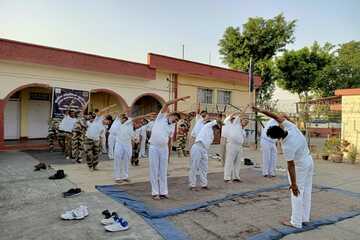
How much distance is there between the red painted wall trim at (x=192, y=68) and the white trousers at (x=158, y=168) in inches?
420

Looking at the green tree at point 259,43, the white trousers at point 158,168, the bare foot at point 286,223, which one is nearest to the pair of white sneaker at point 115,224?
the white trousers at point 158,168

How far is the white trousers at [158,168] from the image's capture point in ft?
20.2

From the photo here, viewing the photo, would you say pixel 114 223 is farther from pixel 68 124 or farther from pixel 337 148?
pixel 337 148

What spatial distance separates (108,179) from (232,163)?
3.19 m

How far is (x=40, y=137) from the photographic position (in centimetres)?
1549

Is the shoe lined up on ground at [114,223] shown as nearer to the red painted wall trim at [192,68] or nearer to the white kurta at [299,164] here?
the white kurta at [299,164]

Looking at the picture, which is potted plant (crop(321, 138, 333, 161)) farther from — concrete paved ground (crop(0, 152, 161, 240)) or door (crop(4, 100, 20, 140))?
door (crop(4, 100, 20, 140))

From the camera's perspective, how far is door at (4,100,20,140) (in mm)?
14359

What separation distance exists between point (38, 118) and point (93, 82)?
139 inches

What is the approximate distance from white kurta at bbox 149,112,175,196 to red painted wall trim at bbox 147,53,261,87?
10493 millimetres

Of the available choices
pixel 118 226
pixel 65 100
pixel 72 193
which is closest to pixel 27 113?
pixel 65 100

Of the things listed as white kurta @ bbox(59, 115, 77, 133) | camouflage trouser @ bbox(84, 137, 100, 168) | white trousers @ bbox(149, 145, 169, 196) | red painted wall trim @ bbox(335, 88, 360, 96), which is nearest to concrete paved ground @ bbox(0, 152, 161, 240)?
white trousers @ bbox(149, 145, 169, 196)

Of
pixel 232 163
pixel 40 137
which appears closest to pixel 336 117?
pixel 232 163

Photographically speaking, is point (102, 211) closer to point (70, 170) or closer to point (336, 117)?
point (70, 170)
